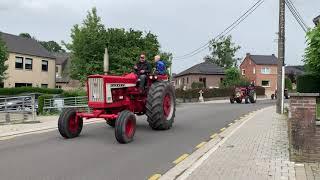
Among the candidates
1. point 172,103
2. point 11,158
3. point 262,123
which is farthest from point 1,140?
point 262,123

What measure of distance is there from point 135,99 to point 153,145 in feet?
9.80

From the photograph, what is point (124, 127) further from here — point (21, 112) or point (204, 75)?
point (204, 75)

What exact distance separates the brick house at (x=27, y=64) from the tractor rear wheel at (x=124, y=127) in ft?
132

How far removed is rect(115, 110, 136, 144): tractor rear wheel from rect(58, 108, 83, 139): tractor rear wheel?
185 cm

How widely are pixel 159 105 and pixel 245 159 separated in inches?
195

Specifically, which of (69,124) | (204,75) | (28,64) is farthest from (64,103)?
(204,75)

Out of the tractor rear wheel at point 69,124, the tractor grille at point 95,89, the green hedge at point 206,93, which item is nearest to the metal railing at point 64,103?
the tractor rear wheel at point 69,124

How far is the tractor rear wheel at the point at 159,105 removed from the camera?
15688mm

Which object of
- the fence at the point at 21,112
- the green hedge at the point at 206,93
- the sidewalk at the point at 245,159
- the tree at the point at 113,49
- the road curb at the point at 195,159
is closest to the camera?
the sidewalk at the point at 245,159

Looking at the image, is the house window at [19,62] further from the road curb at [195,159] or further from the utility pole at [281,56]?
the road curb at [195,159]

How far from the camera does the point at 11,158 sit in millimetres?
11195

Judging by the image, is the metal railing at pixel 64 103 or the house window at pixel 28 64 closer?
the metal railing at pixel 64 103

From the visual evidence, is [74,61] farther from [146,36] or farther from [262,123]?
[262,123]

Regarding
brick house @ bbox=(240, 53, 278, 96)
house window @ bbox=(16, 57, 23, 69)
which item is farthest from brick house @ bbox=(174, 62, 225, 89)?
house window @ bbox=(16, 57, 23, 69)
